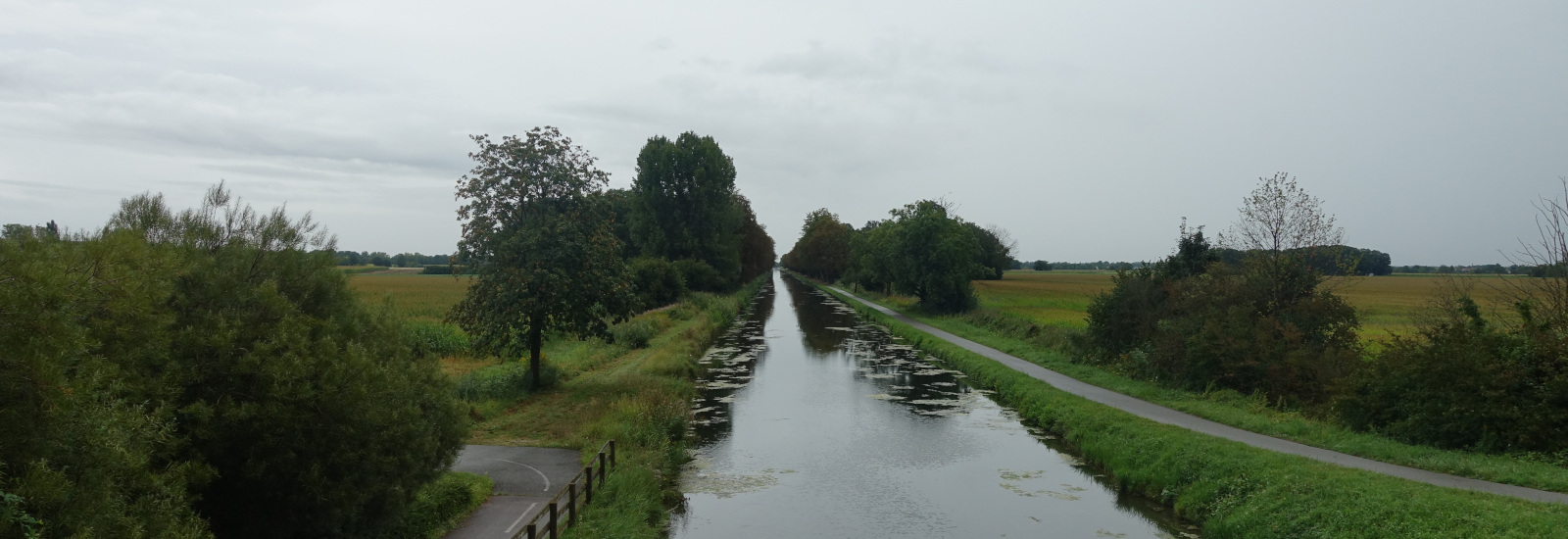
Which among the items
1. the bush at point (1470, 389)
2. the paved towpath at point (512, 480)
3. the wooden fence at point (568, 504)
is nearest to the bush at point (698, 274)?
the paved towpath at point (512, 480)

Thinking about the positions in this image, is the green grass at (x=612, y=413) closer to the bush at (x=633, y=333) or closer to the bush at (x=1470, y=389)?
the bush at (x=633, y=333)

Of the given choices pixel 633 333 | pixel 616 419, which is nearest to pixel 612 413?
pixel 616 419

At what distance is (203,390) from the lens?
8.05 m

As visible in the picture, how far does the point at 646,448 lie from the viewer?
636 inches

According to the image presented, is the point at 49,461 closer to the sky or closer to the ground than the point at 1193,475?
closer to the sky

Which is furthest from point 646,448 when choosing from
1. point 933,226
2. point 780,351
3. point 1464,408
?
point 933,226

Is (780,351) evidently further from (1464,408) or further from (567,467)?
(1464,408)

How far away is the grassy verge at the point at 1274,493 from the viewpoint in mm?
9820

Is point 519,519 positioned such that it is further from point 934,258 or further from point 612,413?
point 934,258

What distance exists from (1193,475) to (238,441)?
564 inches

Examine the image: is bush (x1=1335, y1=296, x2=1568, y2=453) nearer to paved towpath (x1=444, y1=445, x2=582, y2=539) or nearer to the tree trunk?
paved towpath (x1=444, y1=445, x2=582, y2=539)

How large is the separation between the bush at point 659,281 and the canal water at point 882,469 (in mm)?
20966

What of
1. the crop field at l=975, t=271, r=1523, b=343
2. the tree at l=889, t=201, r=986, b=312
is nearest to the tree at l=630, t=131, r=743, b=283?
the tree at l=889, t=201, r=986, b=312

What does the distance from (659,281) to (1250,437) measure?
3895 cm
